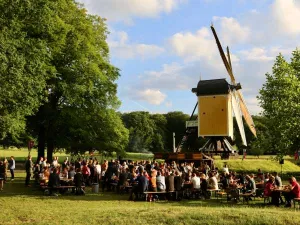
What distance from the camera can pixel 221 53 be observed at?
52.0m

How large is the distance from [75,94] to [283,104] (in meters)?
17.0

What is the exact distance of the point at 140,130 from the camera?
314 ft

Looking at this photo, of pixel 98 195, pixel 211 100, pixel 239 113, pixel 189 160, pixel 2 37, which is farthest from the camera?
pixel 239 113

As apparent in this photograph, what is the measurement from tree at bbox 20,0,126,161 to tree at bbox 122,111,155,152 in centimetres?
5191

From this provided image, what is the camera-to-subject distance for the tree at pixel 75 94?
3325cm

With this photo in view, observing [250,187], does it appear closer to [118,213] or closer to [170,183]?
[170,183]

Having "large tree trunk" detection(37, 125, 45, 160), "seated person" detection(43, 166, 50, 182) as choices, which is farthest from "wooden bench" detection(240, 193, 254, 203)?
"large tree trunk" detection(37, 125, 45, 160)

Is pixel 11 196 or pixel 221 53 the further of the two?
pixel 221 53

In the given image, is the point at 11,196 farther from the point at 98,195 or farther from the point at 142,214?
the point at 142,214

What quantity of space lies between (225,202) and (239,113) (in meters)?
34.0

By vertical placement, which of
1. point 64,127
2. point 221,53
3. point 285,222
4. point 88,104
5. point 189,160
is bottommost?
point 285,222

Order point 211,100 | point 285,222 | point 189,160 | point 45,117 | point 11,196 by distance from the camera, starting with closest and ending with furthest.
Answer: point 285,222 → point 11,196 → point 45,117 → point 189,160 → point 211,100

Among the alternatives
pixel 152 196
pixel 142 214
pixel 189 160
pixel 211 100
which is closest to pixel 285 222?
pixel 142 214

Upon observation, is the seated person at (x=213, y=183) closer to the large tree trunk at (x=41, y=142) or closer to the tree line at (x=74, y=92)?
the tree line at (x=74, y=92)
